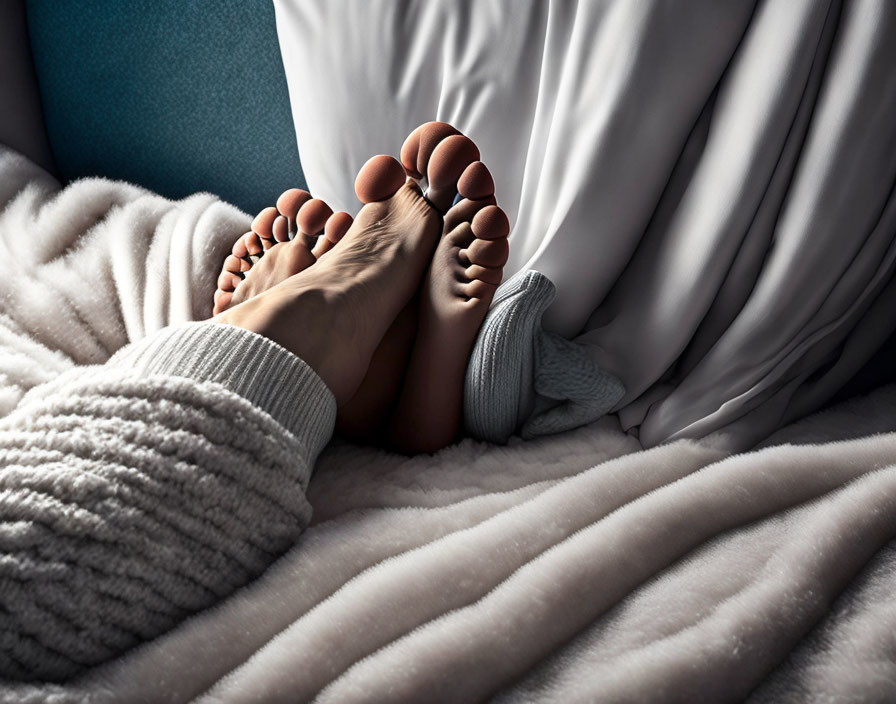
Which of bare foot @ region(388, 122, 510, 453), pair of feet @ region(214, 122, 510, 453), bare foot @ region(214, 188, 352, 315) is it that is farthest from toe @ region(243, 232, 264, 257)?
bare foot @ region(388, 122, 510, 453)

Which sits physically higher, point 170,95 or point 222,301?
point 170,95

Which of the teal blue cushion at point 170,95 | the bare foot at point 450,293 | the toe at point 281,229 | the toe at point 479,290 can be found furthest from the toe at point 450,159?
the teal blue cushion at point 170,95

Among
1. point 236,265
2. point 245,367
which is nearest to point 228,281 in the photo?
point 236,265

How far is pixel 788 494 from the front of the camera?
53 cm

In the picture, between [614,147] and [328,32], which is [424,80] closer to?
[328,32]

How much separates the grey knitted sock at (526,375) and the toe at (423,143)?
15cm

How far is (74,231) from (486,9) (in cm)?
62

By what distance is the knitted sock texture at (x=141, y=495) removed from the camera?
1.42 ft

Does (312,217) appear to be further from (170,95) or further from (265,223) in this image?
(170,95)

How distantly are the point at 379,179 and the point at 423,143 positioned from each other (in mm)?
66

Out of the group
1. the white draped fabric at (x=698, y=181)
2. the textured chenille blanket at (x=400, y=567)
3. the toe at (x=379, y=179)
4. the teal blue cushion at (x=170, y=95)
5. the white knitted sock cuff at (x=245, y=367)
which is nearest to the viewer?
the textured chenille blanket at (x=400, y=567)

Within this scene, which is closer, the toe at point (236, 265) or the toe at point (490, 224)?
the toe at point (490, 224)

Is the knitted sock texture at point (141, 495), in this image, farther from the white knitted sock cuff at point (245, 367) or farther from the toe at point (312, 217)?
the toe at point (312, 217)

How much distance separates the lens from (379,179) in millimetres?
768
